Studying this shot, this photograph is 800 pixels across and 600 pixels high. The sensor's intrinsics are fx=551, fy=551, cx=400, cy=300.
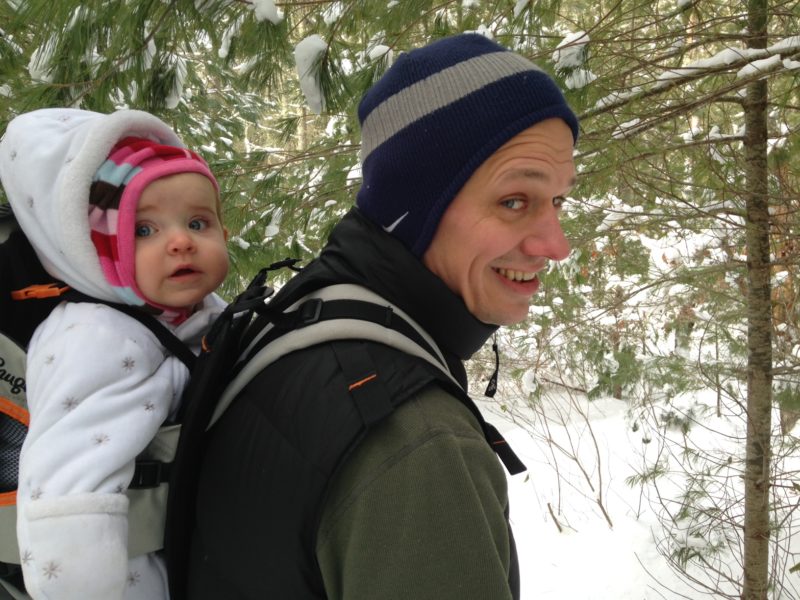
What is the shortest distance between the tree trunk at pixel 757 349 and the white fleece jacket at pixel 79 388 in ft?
11.3

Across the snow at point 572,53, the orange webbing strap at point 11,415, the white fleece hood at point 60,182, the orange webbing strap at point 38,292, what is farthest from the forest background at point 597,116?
the orange webbing strap at point 11,415

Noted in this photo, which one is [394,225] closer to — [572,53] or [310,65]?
[310,65]

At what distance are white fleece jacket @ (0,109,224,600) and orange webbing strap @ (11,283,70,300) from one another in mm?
39

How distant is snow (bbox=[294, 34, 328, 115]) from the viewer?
7.21 feet

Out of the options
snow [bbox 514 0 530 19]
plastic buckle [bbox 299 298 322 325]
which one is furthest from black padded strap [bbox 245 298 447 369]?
snow [bbox 514 0 530 19]

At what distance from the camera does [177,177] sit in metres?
1.45

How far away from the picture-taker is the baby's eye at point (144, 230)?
4.68ft

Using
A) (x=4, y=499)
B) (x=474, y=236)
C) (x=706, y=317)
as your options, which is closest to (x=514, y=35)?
(x=474, y=236)

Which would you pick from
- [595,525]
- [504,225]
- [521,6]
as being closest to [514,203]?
[504,225]

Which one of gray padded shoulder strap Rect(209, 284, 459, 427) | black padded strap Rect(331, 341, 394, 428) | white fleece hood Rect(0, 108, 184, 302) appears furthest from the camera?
white fleece hood Rect(0, 108, 184, 302)

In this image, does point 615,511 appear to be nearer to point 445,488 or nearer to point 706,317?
point 706,317

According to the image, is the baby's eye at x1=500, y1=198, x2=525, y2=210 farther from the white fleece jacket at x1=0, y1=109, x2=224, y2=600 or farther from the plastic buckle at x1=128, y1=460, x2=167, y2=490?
the plastic buckle at x1=128, y1=460, x2=167, y2=490

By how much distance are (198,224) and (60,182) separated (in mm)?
347

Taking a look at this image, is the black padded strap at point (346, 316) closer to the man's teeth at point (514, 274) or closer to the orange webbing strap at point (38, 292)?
the man's teeth at point (514, 274)
